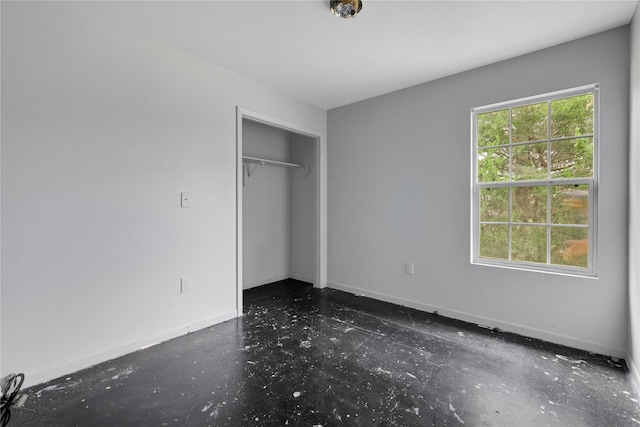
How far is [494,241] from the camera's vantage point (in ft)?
9.07

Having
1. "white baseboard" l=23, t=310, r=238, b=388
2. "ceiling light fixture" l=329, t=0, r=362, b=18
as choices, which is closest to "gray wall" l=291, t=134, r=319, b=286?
"white baseboard" l=23, t=310, r=238, b=388

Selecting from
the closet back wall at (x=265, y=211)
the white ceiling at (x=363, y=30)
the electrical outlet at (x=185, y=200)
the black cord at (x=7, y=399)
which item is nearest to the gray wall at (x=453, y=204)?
the white ceiling at (x=363, y=30)

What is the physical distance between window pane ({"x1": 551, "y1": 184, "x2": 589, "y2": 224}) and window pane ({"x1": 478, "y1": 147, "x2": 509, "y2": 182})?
398 mm

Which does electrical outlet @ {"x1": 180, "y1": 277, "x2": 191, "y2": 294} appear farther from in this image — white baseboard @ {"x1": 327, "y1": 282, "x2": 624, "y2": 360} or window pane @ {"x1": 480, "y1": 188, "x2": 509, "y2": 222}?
window pane @ {"x1": 480, "y1": 188, "x2": 509, "y2": 222}

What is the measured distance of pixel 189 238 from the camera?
2592 millimetres

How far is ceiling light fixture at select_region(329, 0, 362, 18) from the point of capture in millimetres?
1847

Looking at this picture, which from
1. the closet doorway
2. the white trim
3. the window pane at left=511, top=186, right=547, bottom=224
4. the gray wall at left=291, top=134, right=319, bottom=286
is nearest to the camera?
the white trim

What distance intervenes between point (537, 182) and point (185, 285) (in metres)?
3.09

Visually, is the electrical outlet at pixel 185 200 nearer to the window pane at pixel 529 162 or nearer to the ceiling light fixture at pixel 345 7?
the ceiling light fixture at pixel 345 7

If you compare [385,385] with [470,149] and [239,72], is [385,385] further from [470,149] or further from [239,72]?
[239,72]

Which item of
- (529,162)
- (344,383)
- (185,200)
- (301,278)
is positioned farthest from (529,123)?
(301,278)

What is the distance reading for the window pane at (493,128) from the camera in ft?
8.86

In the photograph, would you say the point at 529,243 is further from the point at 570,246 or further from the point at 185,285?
the point at 185,285

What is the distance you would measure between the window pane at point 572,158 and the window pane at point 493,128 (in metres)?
0.39
